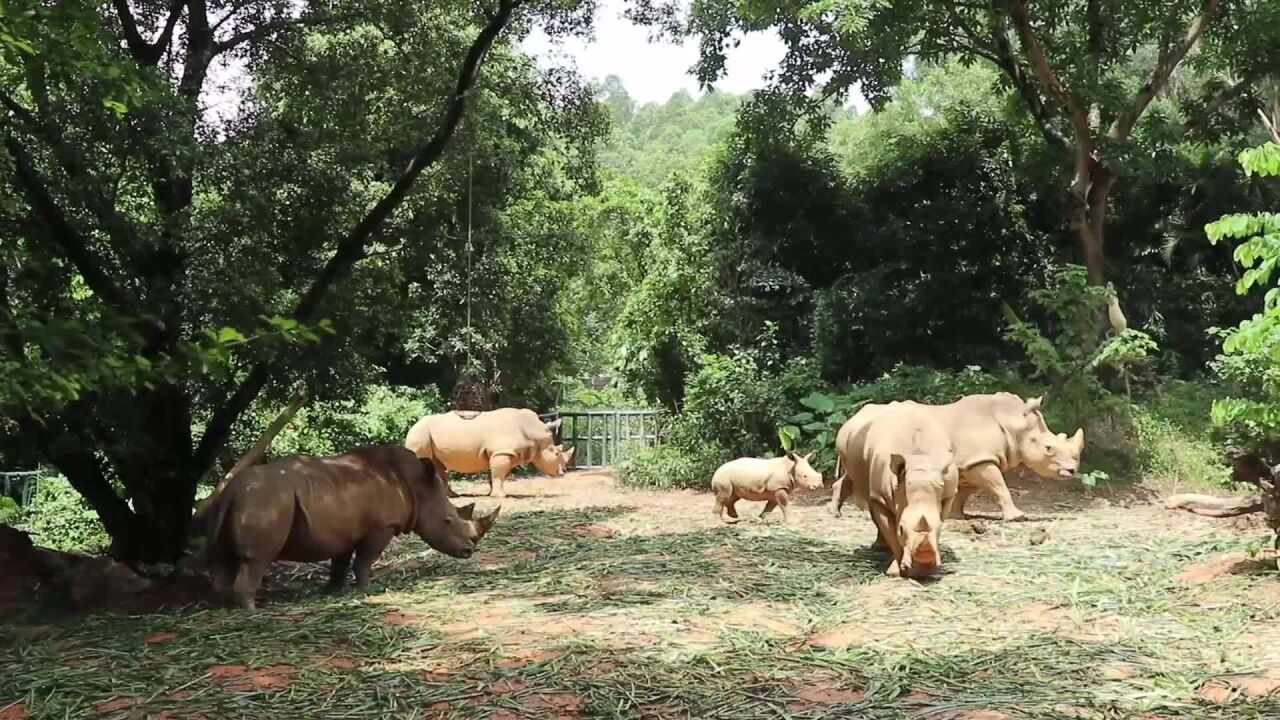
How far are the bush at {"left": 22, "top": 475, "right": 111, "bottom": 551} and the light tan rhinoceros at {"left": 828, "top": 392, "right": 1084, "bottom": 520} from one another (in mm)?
9215

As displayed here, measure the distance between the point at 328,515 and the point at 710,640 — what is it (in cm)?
277

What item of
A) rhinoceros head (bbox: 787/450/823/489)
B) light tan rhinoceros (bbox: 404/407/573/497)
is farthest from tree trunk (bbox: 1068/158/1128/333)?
light tan rhinoceros (bbox: 404/407/573/497)

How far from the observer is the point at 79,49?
4.71m

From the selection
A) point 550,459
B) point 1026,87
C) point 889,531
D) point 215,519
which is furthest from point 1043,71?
point 215,519

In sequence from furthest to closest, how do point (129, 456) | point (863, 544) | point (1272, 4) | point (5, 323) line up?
point (1272, 4), point (863, 544), point (129, 456), point (5, 323)

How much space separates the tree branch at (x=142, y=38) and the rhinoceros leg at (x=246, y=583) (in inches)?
181

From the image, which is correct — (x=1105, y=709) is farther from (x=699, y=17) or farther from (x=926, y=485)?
(x=699, y=17)

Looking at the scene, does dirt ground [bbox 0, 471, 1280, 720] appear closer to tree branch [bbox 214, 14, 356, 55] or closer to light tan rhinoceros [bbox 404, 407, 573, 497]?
tree branch [bbox 214, 14, 356, 55]

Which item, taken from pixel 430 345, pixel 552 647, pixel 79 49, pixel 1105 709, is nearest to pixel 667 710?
pixel 552 647

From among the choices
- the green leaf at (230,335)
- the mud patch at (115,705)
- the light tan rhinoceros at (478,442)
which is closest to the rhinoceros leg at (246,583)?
the mud patch at (115,705)

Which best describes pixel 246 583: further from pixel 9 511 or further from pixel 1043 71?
pixel 1043 71

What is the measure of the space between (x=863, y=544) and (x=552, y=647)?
449 centimetres

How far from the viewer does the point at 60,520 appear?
13.2 metres

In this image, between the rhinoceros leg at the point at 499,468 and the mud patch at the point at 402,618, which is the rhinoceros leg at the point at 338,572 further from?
the rhinoceros leg at the point at 499,468
